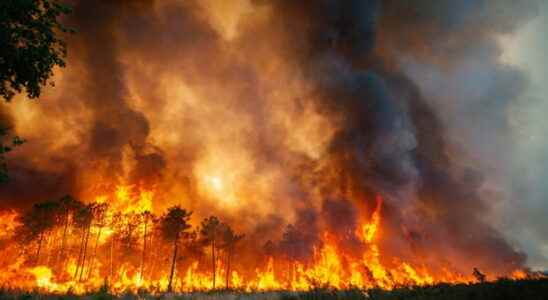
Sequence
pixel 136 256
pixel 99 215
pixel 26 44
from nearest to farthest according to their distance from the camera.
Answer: pixel 26 44, pixel 99 215, pixel 136 256

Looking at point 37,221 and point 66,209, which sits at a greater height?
point 66,209

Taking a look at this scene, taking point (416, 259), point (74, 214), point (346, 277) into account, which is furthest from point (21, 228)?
point (416, 259)

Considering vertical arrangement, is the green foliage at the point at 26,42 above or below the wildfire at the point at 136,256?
above

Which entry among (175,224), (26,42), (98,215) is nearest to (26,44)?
(26,42)

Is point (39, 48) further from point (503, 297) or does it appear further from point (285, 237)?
point (285, 237)

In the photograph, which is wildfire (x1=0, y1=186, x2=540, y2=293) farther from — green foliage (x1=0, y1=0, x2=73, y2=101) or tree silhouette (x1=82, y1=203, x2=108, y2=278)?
green foliage (x1=0, y1=0, x2=73, y2=101)

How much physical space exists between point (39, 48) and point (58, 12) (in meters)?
1.73

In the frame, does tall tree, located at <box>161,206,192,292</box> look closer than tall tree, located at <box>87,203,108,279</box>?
Yes

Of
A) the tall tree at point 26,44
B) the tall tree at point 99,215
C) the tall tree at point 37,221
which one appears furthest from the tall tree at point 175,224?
the tall tree at point 26,44

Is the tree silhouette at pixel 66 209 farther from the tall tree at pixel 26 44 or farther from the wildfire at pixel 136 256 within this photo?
the tall tree at pixel 26 44

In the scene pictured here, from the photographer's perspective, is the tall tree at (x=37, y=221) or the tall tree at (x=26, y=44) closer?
the tall tree at (x=26, y=44)

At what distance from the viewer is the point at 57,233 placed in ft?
177

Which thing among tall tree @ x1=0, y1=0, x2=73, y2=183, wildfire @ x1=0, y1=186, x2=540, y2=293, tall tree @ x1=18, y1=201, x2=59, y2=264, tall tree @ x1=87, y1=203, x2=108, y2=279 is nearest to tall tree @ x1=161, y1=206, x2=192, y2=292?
wildfire @ x1=0, y1=186, x2=540, y2=293

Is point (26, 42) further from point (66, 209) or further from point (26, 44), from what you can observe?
point (66, 209)
